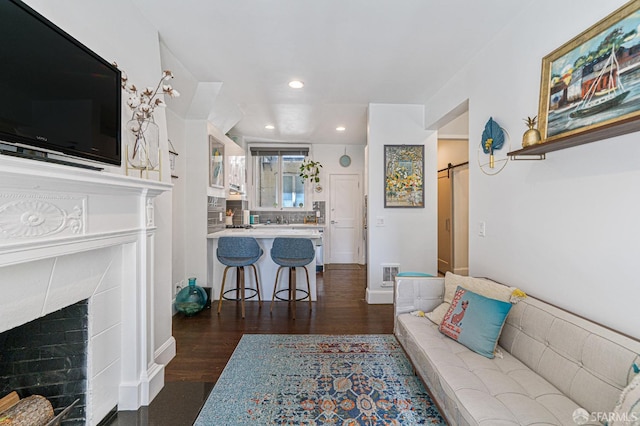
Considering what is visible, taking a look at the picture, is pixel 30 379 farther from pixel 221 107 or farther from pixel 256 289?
pixel 221 107

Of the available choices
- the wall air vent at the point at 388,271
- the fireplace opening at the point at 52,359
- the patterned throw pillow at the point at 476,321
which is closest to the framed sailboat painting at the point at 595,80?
the patterned throw pillow at the point at 476,321

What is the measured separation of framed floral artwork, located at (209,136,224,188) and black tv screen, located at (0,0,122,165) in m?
2.16

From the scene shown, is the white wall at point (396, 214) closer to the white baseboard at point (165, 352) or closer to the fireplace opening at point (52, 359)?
the white baseboard at point (165, 352)

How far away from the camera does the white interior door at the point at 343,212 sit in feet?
20.3

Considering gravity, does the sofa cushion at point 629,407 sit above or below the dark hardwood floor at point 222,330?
above

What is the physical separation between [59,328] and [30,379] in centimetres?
27

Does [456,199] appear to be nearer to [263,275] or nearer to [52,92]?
[263,275]

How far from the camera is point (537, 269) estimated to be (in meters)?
1.72

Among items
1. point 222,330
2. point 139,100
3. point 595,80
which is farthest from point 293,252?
point 595,80

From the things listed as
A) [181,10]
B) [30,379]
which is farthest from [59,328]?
[181,10]

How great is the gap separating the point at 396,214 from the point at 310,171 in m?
2.88

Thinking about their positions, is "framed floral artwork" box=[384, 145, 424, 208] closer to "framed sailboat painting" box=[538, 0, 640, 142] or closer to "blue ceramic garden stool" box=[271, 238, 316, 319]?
"blue ceramic garden stool" box=[271, 238, 316, 319]

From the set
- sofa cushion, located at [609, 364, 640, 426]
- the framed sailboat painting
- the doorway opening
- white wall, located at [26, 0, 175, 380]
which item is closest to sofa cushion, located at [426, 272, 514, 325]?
sofa cushion, located at [609, 364, 640, 426]

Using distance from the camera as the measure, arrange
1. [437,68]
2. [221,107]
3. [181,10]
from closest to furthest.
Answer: [181,10] → [437,68] → [221,107]
